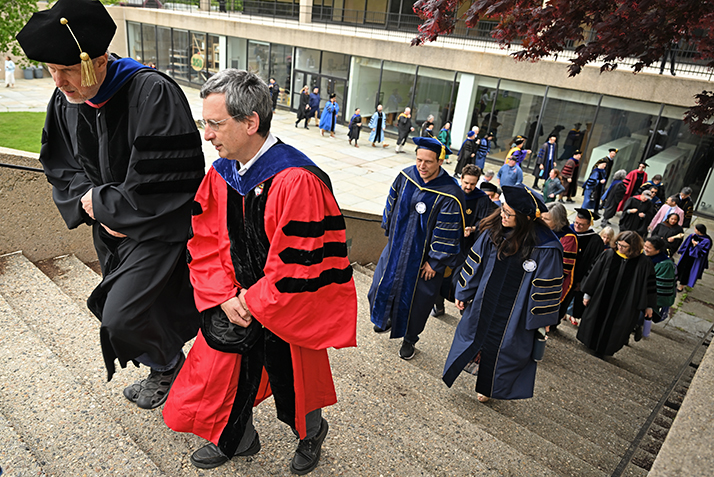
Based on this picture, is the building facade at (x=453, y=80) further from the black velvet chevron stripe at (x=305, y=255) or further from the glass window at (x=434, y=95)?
the black velvet chevron stripe at (x=305, y=255)

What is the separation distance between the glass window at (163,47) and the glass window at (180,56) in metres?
0.43

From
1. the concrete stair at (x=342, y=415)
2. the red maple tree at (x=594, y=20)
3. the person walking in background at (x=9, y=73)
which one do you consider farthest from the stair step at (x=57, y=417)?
the person walking in background at (x=9, y=73)

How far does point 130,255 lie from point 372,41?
18.6 metres

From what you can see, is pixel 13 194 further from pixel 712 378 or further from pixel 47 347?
pixel 712 378

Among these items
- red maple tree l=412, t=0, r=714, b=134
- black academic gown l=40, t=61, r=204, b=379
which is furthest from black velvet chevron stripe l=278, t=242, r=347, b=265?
red maple tree l=412, t=0, r=714, b=134

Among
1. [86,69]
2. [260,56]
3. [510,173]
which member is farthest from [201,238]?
[260,56]

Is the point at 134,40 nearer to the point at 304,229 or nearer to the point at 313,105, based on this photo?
the point at 313,105

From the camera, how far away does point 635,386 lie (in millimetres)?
5086

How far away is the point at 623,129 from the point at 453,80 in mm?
5931

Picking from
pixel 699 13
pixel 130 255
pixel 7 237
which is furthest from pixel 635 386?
pixel 7 237

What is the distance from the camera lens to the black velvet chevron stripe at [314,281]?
224 centimetres

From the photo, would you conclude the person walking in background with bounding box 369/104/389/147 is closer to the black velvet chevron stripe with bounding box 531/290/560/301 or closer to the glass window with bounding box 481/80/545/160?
the glass window with bounding box 481/80/545/160

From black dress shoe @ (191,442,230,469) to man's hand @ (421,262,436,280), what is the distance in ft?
8.14

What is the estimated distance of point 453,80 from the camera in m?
18.0
